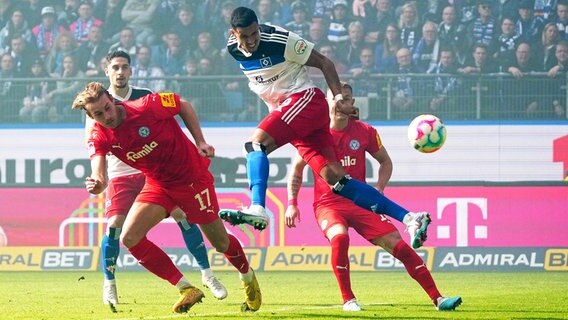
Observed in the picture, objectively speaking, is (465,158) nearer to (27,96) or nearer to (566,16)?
(566,16)

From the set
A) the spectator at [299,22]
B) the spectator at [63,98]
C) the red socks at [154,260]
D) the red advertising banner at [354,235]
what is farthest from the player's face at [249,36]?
the spectator at [299,22]

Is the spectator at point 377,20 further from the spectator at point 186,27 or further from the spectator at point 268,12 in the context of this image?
A: the spectator at point 186,27

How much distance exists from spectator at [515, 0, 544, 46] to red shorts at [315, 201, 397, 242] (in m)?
9.91

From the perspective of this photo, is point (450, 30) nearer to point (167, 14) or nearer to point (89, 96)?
point (167, 14)

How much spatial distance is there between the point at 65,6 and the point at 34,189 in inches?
165

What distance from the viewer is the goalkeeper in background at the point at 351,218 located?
1060cm

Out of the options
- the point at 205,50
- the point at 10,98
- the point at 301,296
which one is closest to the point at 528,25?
the point at 205,50

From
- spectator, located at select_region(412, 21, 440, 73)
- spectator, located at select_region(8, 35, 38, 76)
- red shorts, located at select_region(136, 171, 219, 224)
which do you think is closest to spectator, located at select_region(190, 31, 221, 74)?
spectator, located at select_region(8, 35, 38, 76)

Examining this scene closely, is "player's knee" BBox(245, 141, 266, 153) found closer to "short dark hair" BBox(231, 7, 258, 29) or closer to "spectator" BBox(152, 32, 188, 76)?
"short dark hair" BBox(231, 7, 258, 29)

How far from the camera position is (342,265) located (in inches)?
423

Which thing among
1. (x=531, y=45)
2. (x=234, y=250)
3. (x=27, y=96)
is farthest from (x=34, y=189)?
(x=234, y=250)

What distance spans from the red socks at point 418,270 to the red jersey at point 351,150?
0.90 metres

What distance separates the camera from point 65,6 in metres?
22.0

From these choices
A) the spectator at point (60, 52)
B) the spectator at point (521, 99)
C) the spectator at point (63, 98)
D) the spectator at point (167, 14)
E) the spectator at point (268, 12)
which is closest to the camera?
the spectator at point (521, 99)
